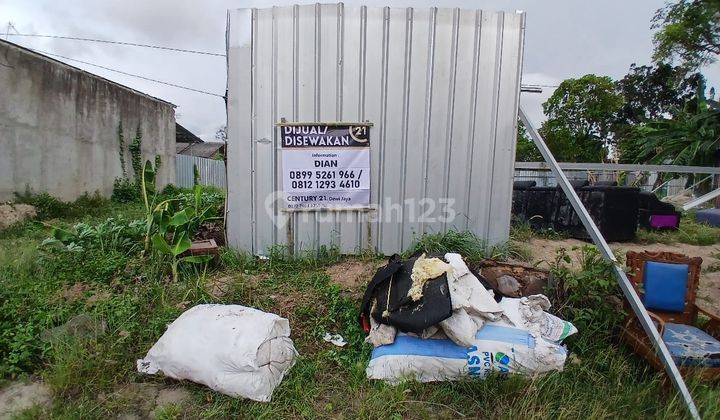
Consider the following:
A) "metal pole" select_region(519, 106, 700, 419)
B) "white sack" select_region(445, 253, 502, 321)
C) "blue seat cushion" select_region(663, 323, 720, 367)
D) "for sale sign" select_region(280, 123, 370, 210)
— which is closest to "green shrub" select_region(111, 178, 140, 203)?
"for sale sign" select_region(280, 123, 370, 210)

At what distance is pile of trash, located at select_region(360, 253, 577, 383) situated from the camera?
2.30 meters

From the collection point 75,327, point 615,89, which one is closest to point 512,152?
point 75,327

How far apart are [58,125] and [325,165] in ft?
25.7

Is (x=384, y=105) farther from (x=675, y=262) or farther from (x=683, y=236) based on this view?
(x=683, y=236)

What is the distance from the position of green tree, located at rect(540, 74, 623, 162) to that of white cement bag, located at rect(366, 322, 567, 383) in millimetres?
23790

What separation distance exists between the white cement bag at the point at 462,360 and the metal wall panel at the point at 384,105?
169 centimetres

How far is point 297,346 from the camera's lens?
2.62 m

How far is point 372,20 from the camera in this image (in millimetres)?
3619

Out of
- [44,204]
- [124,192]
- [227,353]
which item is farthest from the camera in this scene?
[124,192]

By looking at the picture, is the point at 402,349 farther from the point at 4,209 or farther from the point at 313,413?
the point at 4,209

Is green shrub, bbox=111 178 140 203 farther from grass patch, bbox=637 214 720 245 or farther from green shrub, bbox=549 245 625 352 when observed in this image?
grass patch, bbox=637 214 720 245

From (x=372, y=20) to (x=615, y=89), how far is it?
83.3 ft

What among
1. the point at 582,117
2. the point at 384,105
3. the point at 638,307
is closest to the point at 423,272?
the point at 638,307

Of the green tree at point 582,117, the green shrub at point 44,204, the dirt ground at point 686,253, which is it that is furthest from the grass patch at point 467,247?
the green tree at point 582,117
